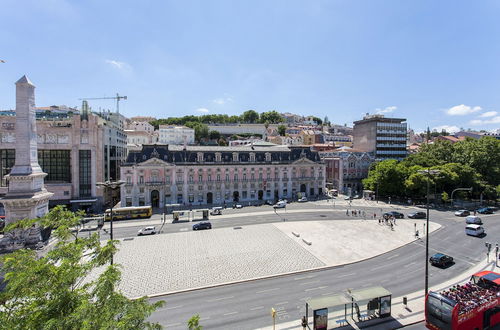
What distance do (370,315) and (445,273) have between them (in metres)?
14.7

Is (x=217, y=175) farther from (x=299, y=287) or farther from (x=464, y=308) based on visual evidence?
(x=464, y=308)

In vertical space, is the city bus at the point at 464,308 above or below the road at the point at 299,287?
above

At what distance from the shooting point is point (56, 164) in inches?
2372

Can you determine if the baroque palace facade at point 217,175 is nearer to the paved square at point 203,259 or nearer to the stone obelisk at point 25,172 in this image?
the paved square at point 203,259

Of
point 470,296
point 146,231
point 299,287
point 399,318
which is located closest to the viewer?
point 470,296

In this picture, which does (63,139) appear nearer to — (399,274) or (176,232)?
(176,232)

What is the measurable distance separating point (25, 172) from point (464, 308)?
4264cm

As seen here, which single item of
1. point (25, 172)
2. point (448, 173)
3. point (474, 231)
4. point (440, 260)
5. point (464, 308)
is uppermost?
point (25, 172)

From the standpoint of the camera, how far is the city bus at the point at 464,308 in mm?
16938

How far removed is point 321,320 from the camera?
18969mm

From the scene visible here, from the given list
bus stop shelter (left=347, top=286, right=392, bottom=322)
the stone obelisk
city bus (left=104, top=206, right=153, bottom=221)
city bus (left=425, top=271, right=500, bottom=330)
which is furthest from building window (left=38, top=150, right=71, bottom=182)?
city bus (left=425, top=271, right=500, bottom=330)

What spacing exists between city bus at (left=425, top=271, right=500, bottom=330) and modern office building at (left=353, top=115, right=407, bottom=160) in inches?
3311

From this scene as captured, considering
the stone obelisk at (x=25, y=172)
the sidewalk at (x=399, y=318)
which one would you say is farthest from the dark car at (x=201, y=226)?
the sidewalk at (x=399, y=318)

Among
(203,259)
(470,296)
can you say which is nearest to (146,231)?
(203,259)
